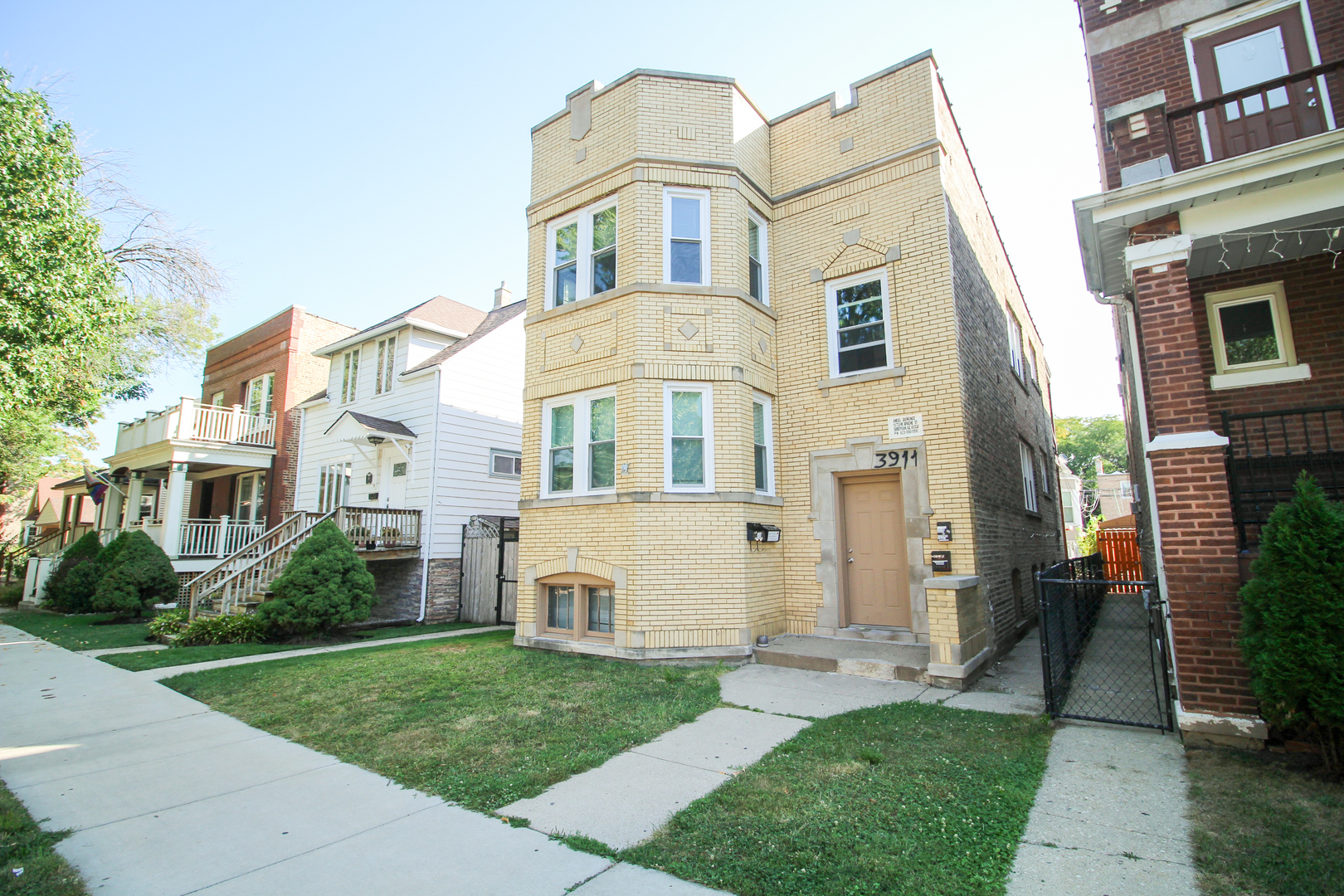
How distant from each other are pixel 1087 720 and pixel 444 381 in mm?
13468

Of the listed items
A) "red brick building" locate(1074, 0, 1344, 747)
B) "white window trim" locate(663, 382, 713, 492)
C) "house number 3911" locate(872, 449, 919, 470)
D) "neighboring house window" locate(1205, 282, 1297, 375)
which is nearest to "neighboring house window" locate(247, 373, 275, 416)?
"white window trim" locate(663, 382, 713, 492)

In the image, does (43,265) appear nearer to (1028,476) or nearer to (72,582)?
(72,582)

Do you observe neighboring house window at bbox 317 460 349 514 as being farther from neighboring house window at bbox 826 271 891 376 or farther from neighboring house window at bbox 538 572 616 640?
neighboring house window at bbox 826 271 891 376

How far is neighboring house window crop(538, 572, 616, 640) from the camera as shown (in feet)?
31.6

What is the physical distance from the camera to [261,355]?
20922 millimetres

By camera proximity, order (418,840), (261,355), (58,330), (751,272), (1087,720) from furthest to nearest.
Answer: (261,355) < (751,272) < (58,330) < (1087,720) < (418,840)

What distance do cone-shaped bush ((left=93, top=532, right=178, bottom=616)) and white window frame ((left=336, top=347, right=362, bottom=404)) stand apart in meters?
5.63

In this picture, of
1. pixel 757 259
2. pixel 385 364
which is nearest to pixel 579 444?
pixel 757 259

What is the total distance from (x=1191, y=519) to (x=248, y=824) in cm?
737

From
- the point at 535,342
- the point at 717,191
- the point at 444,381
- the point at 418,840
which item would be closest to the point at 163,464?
the point at 444,381

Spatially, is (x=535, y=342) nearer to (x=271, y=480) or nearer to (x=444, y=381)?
(x=444, y=381)

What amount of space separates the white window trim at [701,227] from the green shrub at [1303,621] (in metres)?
7.17

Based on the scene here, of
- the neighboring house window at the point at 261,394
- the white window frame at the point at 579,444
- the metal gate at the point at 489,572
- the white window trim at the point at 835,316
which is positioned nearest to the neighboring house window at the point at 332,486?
the metal gate at the point at 489,572

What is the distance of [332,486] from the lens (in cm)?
1733
